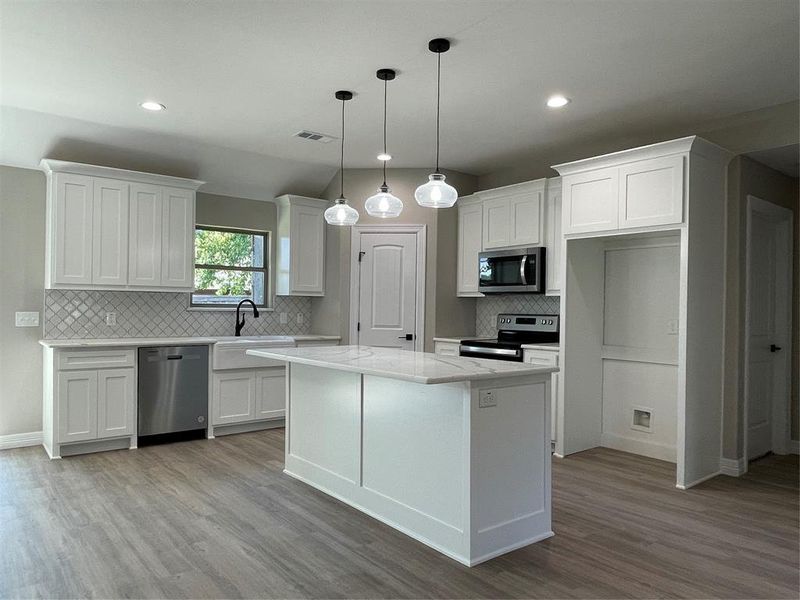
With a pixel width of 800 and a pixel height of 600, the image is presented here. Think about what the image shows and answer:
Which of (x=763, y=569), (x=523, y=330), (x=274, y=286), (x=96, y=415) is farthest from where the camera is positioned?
(x=274, y=286)

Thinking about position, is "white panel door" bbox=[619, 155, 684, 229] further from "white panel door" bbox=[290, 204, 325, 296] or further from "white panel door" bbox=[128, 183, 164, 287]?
"white panel door" bbox=[128, 183, 164, 287]

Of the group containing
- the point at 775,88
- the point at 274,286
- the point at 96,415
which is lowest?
the point at 96,415

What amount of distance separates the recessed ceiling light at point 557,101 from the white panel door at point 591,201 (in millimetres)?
636

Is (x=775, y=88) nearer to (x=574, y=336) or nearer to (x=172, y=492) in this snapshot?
(x=574, y=336)

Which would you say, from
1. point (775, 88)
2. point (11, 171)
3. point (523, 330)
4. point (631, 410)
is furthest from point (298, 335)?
point (775, 88)

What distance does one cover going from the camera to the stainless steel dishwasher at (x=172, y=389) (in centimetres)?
478

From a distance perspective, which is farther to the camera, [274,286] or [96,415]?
[274,286]

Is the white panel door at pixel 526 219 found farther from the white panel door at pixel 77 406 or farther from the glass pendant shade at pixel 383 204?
the white panel door at pixel 77 406

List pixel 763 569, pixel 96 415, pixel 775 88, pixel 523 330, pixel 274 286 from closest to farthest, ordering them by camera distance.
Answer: pixel 763 569
pixel 775 88
pixel 96 415
pixel 523 330
pixel 274 286

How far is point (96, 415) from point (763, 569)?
458 centimetres

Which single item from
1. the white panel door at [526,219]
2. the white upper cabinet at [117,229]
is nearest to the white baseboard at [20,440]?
the white upper cabinet at [117,229]

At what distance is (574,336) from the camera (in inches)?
183

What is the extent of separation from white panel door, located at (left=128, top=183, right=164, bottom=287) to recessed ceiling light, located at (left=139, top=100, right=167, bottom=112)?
39.8 inches

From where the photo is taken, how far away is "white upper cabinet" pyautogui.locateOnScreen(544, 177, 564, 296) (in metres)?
4.92
